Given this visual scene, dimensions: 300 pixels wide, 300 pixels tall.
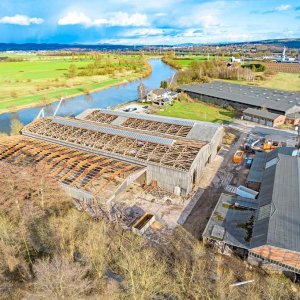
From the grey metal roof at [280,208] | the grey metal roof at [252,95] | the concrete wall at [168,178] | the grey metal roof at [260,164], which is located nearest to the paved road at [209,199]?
the concrete wall at [168,178]

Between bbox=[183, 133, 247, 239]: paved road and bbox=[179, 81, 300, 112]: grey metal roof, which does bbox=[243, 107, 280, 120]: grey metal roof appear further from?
bbox=[183, 133, 247, 239]: paved road

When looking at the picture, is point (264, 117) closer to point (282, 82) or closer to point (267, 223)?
point (267, 223)

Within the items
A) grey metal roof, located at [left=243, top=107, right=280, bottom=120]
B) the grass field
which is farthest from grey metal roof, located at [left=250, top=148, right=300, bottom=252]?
the grass field

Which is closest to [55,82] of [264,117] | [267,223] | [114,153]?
[264,117]

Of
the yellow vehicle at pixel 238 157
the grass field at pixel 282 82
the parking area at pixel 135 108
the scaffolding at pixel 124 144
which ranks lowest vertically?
the yellow vehicle at pixel 238 157

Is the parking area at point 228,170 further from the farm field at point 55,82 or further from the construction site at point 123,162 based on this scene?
the farm field at point 55,82
